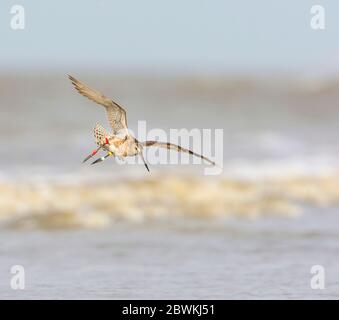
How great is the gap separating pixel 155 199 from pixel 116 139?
19.3 feet

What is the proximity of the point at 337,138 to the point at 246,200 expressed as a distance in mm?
6694

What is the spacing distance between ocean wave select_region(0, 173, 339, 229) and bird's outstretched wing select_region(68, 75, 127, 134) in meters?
4.41

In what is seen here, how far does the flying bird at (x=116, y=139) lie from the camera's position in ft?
21.2

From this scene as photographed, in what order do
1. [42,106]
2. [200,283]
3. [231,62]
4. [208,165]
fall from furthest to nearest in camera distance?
[231,62] → [42,106] → [208,165] → [200,283]

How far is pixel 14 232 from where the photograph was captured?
10.8m

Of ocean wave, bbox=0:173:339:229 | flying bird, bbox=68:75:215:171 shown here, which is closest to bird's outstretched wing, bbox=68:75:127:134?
flying bird, bbox=68:75:215:171

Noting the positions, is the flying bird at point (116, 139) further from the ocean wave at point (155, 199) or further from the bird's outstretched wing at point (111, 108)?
the ocean wave at point (155, 199)

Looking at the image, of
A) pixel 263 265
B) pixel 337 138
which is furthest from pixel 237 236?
pixel 337 138

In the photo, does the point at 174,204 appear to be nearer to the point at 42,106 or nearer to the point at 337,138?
the point at 337,138

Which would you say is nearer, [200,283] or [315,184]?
[200,283]

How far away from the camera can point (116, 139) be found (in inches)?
259

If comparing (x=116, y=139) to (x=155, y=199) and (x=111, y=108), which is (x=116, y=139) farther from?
Answer: (x=155, y=199)

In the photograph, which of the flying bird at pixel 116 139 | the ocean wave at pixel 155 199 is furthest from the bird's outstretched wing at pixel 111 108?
the ocean wave at pixel 155 199

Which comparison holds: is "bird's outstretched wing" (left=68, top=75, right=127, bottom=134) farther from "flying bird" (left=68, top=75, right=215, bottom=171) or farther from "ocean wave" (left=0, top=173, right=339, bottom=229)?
"ocean wave" (left=0, top=173, right=339, bottom=229)
